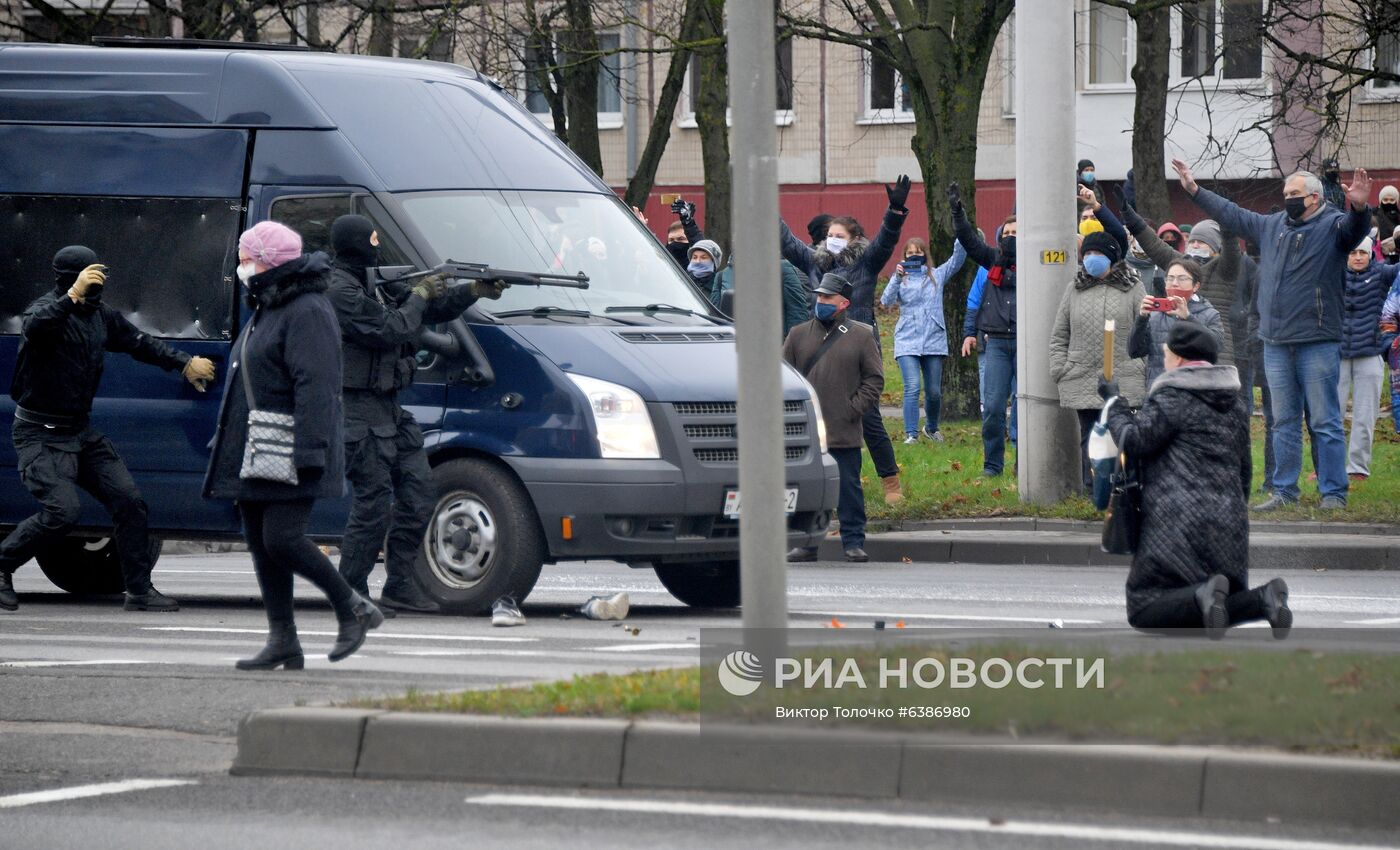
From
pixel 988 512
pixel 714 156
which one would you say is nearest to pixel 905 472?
pixel 988 512

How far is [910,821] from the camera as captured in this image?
5949 mm

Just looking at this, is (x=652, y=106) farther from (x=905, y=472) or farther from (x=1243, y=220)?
(x=1243, y=220)

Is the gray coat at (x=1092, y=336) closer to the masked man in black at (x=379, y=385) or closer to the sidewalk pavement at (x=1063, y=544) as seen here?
the sidewalk pavement at (x=1063, y=544)

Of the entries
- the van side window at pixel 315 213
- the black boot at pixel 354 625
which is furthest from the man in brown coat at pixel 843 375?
the black boot at pixel 354 625

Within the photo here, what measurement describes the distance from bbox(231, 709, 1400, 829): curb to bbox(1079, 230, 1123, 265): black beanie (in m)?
8.91

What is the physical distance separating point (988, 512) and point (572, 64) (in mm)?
8699

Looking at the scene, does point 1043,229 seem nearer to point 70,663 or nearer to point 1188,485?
point 1188,485

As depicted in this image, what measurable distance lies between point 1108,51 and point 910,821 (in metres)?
35.1

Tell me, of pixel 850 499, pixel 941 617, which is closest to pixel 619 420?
pixel 941 617

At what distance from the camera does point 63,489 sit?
11.4 m

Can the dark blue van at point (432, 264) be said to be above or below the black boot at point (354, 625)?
above

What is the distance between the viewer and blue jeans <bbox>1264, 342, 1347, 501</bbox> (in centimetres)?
1465

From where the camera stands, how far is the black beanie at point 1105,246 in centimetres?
1480

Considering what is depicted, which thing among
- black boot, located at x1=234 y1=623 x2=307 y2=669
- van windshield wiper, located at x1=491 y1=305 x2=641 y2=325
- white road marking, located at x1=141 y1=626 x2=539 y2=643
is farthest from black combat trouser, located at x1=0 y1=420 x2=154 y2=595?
black boot, located at x1=234 y1=623 x2=307 y2=669
